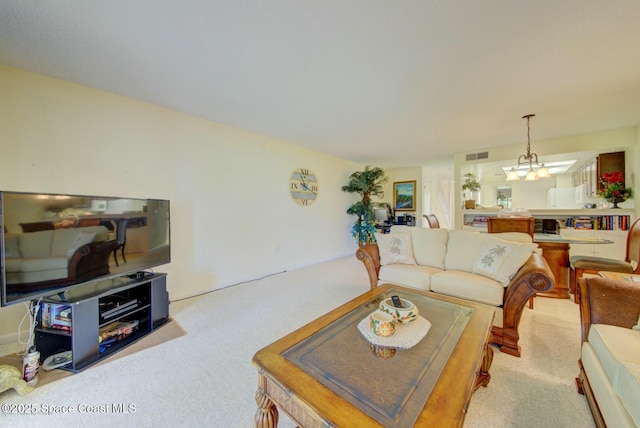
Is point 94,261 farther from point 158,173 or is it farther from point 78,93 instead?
point 78,93

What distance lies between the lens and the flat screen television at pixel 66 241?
1.48 m

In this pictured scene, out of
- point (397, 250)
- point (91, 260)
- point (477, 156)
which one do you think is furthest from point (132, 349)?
point (477, 156)

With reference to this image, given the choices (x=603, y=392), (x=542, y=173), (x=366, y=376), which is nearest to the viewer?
(x=366, y=376)

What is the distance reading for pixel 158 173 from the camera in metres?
2.73

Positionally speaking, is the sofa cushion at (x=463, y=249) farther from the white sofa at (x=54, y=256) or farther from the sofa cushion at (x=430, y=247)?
the white sofa at (x=54, y=256)

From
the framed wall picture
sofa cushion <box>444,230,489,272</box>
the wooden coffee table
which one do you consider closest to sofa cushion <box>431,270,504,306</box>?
sofa cushion <box>444,230,489,272</box>

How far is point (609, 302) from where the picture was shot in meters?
1.33

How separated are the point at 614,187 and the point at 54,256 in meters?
6.58

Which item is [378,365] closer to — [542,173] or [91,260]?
[91,260]

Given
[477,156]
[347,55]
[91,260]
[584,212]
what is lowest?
[91,260]

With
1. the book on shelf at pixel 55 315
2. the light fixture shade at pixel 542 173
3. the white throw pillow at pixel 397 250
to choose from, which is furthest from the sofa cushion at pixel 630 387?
the book on shelf at pixel 55 315

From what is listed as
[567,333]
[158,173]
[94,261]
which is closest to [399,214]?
[567,333]

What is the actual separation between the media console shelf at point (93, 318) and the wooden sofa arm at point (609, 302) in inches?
130

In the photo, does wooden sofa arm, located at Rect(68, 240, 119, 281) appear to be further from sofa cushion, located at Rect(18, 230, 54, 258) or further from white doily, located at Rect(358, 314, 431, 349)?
white doily, located at Rect(358, 314, 431, 349)
